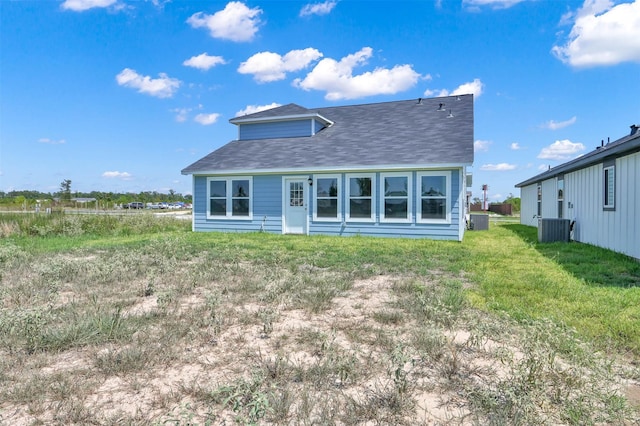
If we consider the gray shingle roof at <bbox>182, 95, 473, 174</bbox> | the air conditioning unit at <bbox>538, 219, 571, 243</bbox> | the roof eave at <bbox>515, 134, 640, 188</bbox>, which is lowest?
the air conditioning unit at <bbox>538, 219, 571, 243</bbox>

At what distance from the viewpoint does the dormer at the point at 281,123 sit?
15.8 m

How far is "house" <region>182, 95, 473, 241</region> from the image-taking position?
12039 millimetres

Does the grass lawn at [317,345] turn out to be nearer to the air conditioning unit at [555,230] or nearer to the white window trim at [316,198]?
the air conditioning unit at [555,230]

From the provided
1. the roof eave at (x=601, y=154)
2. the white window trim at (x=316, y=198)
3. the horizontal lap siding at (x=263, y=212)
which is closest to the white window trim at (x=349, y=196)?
the white window trim at (x=316, y=198)

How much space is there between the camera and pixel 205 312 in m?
4.32

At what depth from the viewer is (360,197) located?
12.9 m

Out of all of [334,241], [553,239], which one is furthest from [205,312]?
[553,239]

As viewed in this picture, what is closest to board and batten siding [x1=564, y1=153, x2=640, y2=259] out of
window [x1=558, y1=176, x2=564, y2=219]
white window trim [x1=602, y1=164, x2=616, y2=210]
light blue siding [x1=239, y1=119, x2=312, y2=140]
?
white window trim [x1=602, y1=164, x2=616, y2=210]

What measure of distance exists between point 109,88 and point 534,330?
79.9 feet

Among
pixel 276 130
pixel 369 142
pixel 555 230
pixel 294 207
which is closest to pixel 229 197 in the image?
pixel 294 207

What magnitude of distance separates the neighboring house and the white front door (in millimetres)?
9025

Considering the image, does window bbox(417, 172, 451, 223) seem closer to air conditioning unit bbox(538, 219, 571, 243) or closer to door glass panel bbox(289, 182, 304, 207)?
air conditioning unit bbox(538, 219, 571, 243)

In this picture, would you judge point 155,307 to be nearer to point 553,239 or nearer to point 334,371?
point 334,371

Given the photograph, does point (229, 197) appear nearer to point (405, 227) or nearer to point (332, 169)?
point (332, 169)
